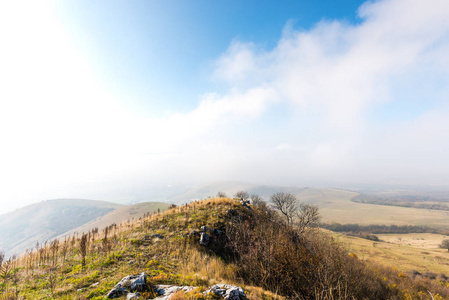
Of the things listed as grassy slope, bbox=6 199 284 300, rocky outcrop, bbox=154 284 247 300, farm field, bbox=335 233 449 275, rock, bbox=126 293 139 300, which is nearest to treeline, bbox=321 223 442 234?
farm field, bbox=335 233 449 275

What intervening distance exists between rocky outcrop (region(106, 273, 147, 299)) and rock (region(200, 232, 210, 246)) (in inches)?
318

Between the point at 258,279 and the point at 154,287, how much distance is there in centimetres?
564

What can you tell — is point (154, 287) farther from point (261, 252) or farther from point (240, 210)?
point (240, 210)

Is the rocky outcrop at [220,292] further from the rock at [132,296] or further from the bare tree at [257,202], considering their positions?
the bare tree at [257,202]

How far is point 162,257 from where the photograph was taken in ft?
40.8

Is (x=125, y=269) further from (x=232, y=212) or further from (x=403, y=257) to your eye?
(x=403, y=257)

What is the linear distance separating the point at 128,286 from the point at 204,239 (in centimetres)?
871

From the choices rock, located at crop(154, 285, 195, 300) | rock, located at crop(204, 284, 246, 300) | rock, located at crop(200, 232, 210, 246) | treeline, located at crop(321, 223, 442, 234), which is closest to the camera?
rock, located at crop(204, 284, 246, 300)

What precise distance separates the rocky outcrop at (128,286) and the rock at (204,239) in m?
8.08

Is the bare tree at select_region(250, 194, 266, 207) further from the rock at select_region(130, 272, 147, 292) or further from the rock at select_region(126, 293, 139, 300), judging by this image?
the rock at select_region(126, 293, 139, 300)

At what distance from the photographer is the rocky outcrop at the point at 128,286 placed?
23.8 feet

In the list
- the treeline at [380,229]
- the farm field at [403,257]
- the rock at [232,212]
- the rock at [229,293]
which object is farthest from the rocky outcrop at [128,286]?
the treeline at [380,229]

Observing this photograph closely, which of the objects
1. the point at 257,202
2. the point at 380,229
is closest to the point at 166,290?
the point at 257,202

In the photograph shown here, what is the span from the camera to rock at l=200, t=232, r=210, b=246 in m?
15.4
